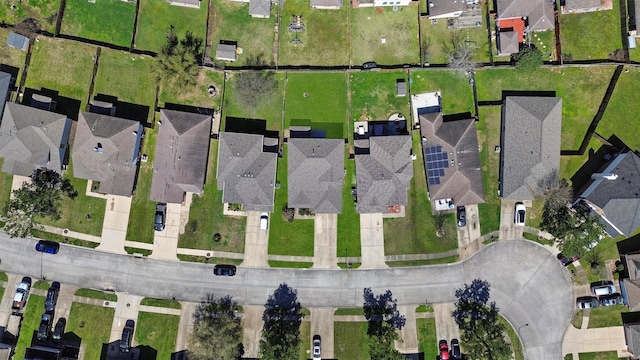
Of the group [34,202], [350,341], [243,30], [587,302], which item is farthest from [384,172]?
[34,202]

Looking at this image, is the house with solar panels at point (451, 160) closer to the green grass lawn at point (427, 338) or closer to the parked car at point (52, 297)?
the green grass lawn at point (427, 338)

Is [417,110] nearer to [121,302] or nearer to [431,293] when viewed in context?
[431,293]

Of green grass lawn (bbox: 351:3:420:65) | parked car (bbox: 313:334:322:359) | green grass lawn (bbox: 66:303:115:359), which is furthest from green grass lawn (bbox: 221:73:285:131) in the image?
green grass lawn (bbox: 66:303:115:359)

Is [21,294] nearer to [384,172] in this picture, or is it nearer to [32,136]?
[32,136]

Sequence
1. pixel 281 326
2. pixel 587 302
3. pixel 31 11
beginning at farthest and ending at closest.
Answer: pixel 31 11 → pixel 587 302 → pixel 281 326

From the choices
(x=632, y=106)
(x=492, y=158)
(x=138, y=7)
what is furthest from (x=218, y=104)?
(x=632, y=106)

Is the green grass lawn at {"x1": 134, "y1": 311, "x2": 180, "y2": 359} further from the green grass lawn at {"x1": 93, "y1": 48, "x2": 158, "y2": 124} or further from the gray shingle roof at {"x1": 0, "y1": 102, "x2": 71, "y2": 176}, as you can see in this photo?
the green grass lawn at {"x1": 93, "y1": 48, "x2": 158, "y2": 124}
